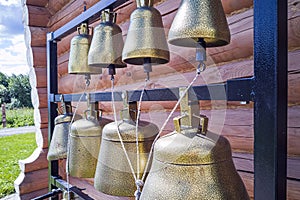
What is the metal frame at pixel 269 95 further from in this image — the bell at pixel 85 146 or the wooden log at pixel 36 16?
the wooden log at pixel 36 16

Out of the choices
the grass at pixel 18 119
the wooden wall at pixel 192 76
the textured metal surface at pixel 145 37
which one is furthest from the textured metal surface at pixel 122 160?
the grass at pixel 18 119

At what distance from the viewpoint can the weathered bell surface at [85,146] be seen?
1004 millimetres

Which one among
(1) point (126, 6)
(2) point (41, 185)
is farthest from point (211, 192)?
(2) point (41, 185)

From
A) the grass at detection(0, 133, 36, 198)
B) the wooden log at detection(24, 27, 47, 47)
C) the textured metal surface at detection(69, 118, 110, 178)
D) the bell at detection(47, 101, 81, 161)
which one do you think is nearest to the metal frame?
the textured metal surface at detection(69, 118, 110, 178)

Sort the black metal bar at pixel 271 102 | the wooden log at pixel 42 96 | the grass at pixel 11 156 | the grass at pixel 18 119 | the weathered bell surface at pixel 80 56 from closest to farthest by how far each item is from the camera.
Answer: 1. the black metal bar at pixel 271 102
2. the weathered bell surface at pixel 80 56
3. the wooden log at pixel 42 96
4. the grass at pixel 11 156
5. the grass at pixel 18 119

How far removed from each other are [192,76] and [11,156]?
19.5 ft

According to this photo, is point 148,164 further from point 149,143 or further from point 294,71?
point 294,71

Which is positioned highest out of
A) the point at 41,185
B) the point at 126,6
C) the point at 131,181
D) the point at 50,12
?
the point at 50,12

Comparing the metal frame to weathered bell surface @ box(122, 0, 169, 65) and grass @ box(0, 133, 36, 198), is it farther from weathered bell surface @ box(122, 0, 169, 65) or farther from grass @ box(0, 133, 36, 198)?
grass @ box(0, 133, 36, 198)

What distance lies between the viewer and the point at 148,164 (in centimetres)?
77

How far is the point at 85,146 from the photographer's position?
39.9 inches

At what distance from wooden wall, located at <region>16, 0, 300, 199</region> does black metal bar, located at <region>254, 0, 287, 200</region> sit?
11.5 inches

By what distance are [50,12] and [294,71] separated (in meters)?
2.11

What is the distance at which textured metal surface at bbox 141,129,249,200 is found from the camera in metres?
0.53
